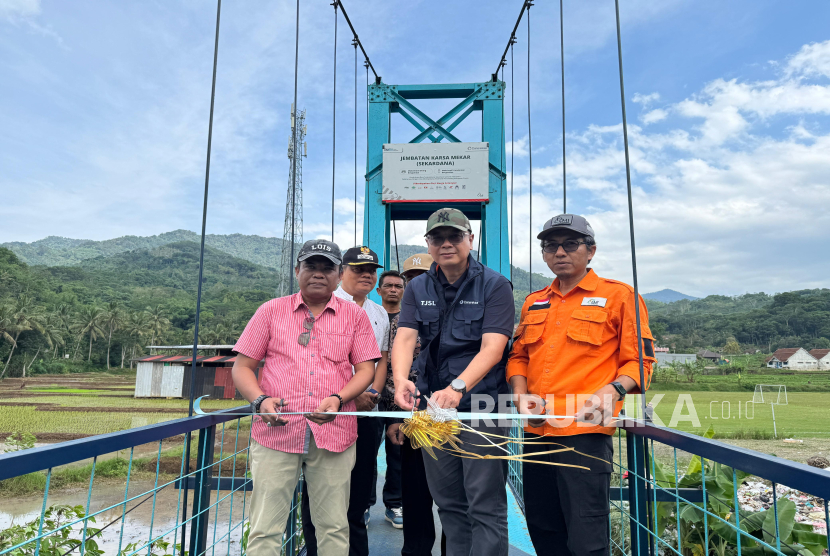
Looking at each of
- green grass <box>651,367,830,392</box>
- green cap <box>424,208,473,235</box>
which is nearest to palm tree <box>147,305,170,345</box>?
green grass <box>651,367,830,392</box>

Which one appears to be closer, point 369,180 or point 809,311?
point 369,180

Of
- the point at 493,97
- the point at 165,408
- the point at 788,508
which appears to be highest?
the point at 493,97

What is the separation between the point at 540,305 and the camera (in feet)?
6.60

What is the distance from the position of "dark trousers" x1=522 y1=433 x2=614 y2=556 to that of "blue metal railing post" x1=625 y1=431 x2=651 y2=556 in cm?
12

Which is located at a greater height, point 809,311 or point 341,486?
point 809,311

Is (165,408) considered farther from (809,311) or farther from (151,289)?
(809,311)

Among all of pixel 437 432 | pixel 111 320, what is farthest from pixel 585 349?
pixel 111 320

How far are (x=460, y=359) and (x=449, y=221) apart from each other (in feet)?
1.75

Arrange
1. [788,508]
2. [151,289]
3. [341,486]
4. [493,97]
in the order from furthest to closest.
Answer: [151,289], [493,97], [788,508], [341,486]

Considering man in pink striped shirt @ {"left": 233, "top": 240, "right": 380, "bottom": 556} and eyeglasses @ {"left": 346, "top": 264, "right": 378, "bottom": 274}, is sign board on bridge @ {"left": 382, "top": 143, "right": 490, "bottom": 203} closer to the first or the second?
eyeglasses @ {"left": 346, "top": 264, "right": 378, "bottom": 274}

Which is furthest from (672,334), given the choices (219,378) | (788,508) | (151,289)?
(151,289)

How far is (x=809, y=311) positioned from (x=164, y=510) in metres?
61.8

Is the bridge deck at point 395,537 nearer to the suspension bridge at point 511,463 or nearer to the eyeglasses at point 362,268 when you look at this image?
the suspension bridge at point 511,463

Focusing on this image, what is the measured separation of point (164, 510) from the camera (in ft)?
50.6
